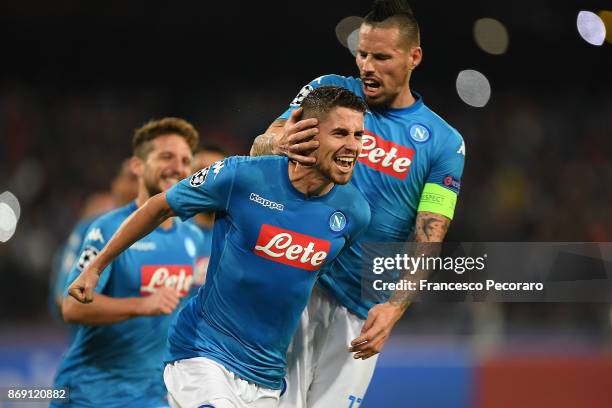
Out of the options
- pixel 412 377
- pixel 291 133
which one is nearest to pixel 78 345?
pixel 291 133

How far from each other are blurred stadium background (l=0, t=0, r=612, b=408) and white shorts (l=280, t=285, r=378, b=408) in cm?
152

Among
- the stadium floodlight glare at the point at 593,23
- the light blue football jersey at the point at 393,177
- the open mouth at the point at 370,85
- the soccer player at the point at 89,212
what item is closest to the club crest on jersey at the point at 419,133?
the light blue football jersey at the point at 393,177

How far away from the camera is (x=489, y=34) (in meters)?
7.27

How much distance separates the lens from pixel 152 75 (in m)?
8.93

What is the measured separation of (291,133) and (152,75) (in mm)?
5957

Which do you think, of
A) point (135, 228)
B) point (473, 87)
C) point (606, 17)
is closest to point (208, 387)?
point (135, 228)

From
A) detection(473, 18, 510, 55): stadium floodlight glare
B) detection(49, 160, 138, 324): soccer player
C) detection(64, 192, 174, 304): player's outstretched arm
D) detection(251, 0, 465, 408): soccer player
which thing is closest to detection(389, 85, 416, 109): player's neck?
detection(251, 0, 465, 408): soccer player

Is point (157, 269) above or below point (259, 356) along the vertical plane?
above

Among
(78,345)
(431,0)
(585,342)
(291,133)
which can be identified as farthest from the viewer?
(585,342)

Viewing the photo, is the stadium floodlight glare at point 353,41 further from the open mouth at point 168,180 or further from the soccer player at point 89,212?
the soccer player at point 89,212

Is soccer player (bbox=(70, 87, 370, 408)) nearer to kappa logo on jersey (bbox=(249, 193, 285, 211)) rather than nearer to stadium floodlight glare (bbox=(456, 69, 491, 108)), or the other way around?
kappa logo on jersey (bbox=(249, 193, 285, 211))

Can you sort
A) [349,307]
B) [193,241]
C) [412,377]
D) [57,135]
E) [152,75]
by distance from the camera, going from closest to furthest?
[349,307] → [193,241] → [412,377] → [152,75] → [57,135]

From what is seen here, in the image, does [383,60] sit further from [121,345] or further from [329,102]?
[121,345]

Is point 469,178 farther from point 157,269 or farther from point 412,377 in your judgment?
point 157,269
